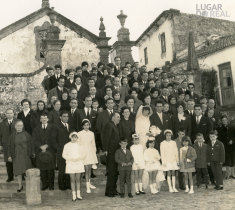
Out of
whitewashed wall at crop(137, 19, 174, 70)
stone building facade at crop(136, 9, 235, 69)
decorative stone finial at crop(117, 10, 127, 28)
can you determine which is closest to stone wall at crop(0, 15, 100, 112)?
decorative stone finial at crop(117, 10, 127, 28)

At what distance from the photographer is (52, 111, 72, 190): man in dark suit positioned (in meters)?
9.08

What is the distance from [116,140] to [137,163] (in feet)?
2.29

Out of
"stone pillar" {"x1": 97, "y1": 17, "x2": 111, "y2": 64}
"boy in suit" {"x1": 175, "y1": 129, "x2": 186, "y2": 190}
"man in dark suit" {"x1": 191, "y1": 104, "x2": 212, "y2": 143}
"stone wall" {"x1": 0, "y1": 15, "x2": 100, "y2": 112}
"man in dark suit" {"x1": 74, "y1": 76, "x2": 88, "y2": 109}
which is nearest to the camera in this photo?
"boy in suit" {"x1": 175, "y1": 129, "x2": 186, "y2": 190}

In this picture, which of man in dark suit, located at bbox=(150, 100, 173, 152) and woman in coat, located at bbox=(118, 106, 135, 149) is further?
man in dark suit, located at bbox=(150, 100, 173, 152)

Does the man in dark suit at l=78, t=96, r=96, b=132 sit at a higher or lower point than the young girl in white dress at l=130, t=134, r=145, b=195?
higher

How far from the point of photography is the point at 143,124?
32.4 feet

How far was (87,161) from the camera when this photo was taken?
917cm

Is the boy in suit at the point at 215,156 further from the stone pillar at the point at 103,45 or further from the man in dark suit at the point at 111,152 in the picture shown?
the stone pillar at the point at 103,45

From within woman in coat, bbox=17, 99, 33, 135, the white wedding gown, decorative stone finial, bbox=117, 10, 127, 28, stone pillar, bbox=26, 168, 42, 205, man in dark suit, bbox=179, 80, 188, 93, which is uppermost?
decorative stone finial, bbox=117, 10, 127, 28

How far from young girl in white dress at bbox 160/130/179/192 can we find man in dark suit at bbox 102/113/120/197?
1.14 meters

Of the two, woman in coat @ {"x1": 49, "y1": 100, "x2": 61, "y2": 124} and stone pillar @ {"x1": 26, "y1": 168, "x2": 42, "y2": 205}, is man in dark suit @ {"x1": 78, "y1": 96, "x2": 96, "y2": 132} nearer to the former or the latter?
woman in coat @ {"x1": 49, "y1": 100, "x2": 61, "y2": 124}

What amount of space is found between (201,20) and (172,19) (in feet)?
8.27

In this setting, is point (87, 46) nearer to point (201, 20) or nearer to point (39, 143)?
point (201, 20)

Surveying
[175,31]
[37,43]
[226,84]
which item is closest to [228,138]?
[226,84]
